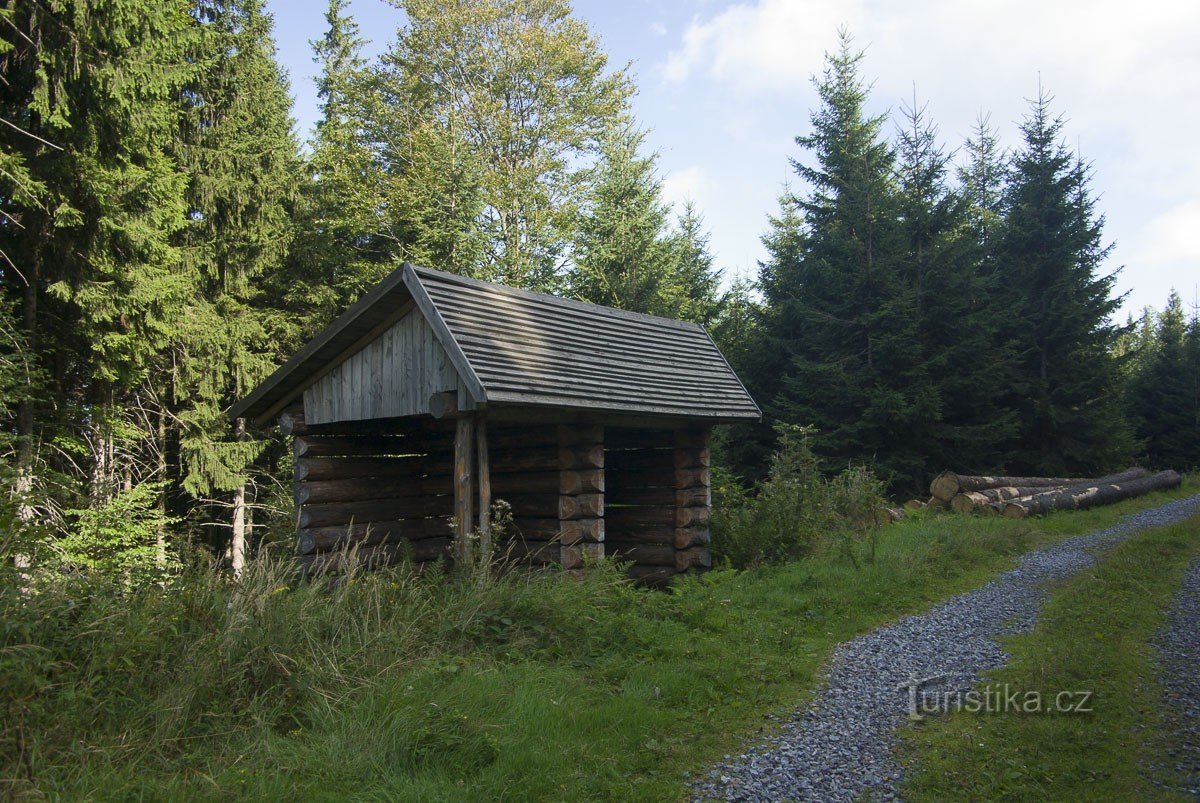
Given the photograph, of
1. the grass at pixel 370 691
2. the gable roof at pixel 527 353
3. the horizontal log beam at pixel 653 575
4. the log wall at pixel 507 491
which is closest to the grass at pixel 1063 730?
the grass at pixel 370 691

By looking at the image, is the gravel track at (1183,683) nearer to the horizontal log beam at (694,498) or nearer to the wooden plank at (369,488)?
the horizontal log beam at (694,498)

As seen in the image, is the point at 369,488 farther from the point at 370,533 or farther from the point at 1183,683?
the point at 1183,683

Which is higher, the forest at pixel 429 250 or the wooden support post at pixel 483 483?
the forest at pixel 429 250

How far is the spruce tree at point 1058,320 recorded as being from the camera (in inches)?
933

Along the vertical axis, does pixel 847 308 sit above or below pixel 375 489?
above

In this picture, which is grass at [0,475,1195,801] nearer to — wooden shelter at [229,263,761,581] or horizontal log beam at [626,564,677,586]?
wooden shelter at [229,263,761,581]

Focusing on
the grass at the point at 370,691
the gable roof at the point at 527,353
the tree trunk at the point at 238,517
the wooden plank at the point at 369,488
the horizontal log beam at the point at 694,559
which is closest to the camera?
the grass at the point at 370,691

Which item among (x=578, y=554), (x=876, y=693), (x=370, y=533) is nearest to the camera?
(x=876, y=693)

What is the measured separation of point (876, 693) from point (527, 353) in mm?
4938

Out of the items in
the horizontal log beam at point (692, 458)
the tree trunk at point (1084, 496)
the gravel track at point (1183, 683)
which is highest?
the horizontal log beam at point (692, 458)

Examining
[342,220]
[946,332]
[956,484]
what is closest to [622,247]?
[342,220]

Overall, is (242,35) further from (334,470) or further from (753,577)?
(753,577)

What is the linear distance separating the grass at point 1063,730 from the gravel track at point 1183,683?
9cm

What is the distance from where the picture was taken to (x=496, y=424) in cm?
1048
